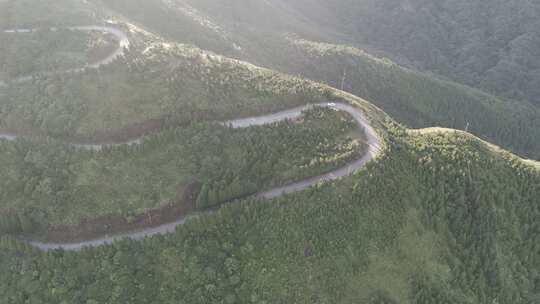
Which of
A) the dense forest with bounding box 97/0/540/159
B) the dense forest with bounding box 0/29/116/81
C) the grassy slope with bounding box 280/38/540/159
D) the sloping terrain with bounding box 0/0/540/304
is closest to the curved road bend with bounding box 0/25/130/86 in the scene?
the dense forest with bounding box 0/29/116/81

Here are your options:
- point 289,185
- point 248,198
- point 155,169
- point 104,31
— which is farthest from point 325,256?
point 104,31

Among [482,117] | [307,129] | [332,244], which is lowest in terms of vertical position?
[482,117]

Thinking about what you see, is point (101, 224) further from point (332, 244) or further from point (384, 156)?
point (384, 156)

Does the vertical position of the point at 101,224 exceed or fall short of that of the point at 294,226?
it falls short

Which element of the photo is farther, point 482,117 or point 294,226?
point 482,117

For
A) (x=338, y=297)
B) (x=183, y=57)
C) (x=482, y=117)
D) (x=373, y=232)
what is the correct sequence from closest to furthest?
(x=338, y=297) → (x=373, y=232) → (x=183, y=57) → (x=482, y=117)

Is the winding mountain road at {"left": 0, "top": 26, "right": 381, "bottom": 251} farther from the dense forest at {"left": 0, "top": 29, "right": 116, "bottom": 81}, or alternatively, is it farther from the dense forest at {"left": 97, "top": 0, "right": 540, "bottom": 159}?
the dense forest at {"left": 97, "top": 0, "right": 540, "bottom": 159}

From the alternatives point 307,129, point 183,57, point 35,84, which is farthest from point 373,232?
point 35,84
